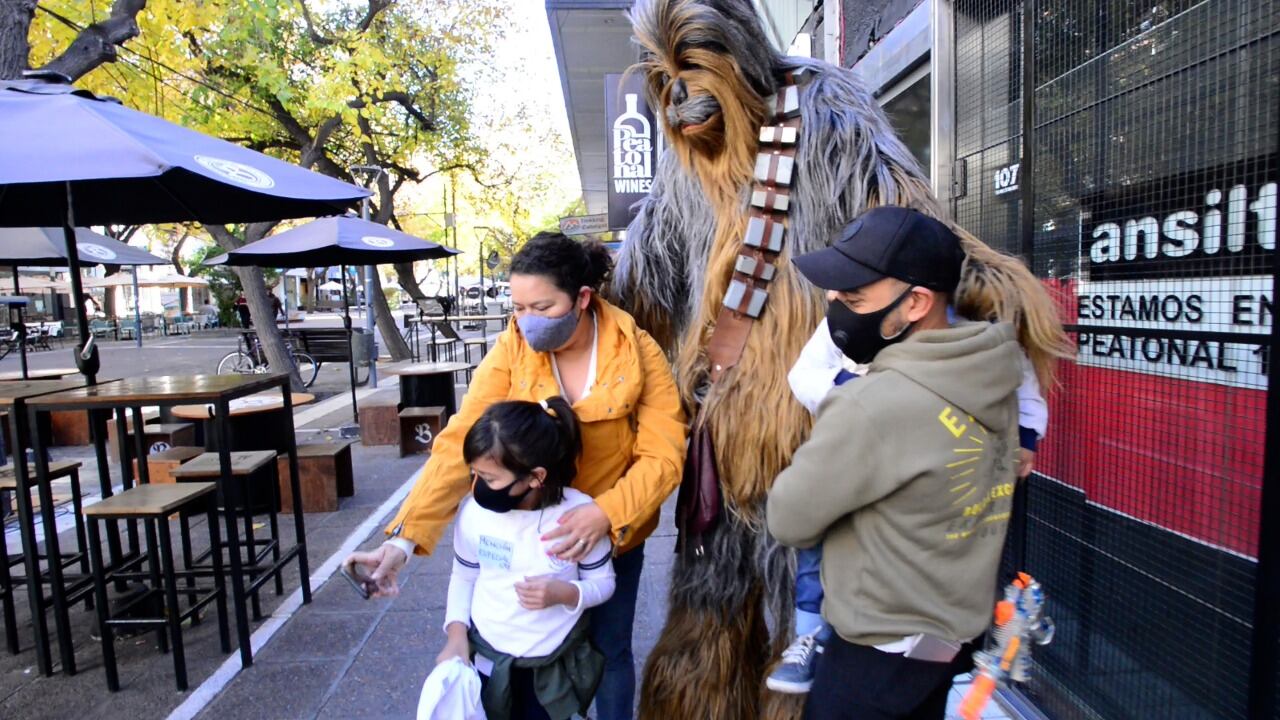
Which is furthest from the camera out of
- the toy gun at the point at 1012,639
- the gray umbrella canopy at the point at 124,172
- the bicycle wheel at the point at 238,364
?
the bicycle wheel at the point at 238,364

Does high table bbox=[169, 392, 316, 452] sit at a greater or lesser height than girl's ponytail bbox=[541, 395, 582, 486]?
lesser

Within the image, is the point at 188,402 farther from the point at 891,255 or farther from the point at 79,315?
the point at 891,255

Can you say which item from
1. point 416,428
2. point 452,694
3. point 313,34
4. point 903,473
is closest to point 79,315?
point 452,694

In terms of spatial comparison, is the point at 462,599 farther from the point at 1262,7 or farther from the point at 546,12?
the point at 546,12

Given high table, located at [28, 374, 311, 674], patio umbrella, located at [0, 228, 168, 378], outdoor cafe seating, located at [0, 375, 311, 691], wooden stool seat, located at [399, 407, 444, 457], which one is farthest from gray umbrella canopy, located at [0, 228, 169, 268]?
high table, located at [28, 374, 311, 674]

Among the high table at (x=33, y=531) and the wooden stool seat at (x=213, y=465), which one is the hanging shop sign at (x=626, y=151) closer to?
the wooden stool seat at (x=213, y=465)

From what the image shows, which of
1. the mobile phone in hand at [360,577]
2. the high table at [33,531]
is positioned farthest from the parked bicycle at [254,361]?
the mobile phone in hand at [360,577]

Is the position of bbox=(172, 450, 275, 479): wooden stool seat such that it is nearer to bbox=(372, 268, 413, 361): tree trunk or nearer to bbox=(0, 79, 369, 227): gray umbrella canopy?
bbox=(0, 79, 369, 227): gray umbrella canopy

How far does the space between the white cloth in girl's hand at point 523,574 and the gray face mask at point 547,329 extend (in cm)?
39

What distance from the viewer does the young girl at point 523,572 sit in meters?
1.72

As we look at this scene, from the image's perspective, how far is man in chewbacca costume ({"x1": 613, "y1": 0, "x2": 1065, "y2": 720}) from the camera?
173 centimetres

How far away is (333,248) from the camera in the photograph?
27.4 ft

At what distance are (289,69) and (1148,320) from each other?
39.4 ft

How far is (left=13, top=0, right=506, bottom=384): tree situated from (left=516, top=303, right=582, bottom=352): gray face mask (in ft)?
20.1
